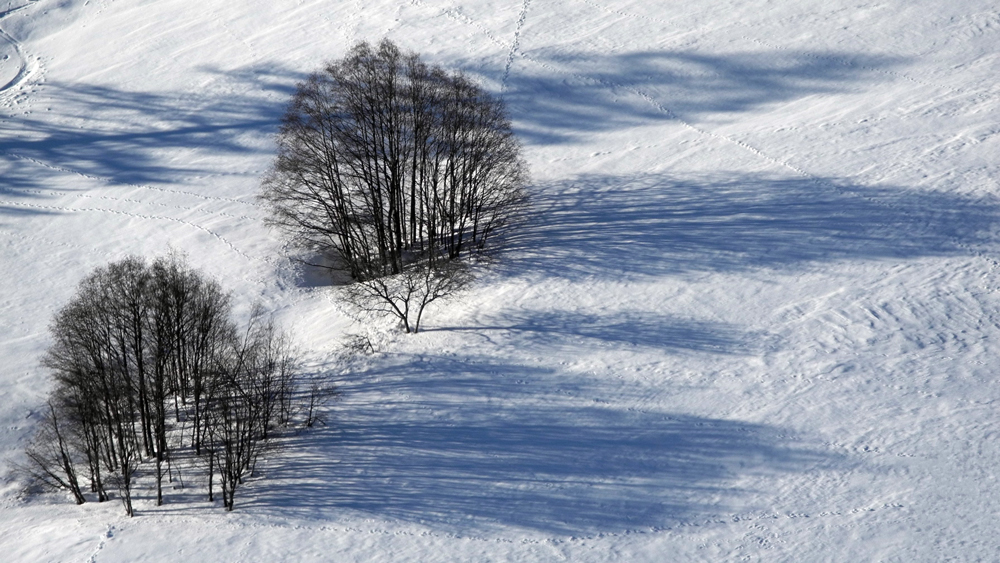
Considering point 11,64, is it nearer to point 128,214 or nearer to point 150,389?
point 128,214

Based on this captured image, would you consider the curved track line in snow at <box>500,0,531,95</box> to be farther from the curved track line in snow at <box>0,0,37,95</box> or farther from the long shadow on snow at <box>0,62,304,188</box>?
the curved track line in snow at <box>0,0,37,95</box>

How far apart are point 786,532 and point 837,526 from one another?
3.87 ft

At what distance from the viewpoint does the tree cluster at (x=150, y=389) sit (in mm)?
24938

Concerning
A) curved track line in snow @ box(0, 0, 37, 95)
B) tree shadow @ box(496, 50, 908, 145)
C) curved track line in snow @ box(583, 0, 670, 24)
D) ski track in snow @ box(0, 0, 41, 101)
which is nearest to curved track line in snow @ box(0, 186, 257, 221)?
ski track in snow @ box(0, 0, 41, 101)

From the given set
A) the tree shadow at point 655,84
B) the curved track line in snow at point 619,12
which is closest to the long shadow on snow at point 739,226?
the tree shadow at point 655,84

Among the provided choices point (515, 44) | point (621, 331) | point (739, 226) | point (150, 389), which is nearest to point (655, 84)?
point (515, 44)

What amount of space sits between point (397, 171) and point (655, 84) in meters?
16.4

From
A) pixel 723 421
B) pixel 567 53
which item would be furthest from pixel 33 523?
pixel 567 53

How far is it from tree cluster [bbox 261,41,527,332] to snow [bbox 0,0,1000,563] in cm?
181

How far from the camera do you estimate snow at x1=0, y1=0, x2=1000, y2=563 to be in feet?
74.4

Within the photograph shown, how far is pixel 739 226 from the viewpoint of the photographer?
1315 inches

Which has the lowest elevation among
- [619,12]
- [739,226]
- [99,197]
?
[739,226]

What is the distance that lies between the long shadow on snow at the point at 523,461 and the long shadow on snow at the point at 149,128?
71.0 feet

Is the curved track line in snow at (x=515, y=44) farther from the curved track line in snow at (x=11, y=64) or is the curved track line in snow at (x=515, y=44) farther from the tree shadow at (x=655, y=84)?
the curved track line in snow at (x=11, y=64)
